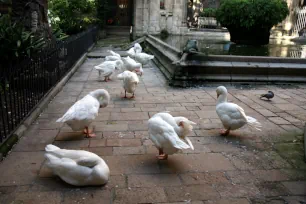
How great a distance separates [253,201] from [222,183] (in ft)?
1.29

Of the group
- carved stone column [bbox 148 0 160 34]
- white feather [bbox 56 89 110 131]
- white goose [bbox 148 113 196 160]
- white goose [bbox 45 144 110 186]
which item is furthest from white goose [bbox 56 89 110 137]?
carved stone column [bbox 148 0 160 34]

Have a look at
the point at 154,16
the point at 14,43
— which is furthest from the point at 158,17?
the point at 14,43

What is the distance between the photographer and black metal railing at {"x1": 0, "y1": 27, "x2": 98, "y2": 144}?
3.97 m

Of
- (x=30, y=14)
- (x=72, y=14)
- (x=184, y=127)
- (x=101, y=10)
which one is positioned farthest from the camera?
(x=101, y=10)

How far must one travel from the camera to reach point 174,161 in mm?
3613

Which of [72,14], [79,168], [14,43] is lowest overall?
[79,168]

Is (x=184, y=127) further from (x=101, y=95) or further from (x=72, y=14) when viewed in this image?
(x=72, y=14)

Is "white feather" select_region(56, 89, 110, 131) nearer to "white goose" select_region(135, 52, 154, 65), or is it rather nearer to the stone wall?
"white goose" select_region(135, 52, 154, 65)

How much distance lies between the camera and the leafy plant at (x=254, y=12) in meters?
10.9

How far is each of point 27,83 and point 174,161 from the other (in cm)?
303

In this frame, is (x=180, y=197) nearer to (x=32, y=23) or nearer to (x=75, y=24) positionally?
(x=32, y=23)

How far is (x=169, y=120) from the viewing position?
3.48 metres

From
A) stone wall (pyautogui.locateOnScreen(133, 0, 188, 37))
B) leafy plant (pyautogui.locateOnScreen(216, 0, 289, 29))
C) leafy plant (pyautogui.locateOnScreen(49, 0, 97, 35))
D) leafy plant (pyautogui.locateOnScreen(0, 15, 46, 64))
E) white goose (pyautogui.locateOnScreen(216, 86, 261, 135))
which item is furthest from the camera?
stone wall (pyautogui.locateOnScreen(133, 0, 188, 37))

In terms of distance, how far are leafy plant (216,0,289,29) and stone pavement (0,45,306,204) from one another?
583 centimetres
